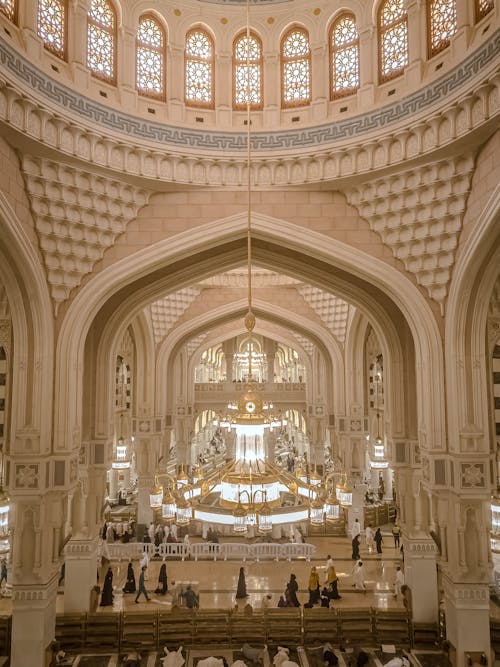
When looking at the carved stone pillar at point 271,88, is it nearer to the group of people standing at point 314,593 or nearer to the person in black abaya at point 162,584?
the group of people standing at point 314,593

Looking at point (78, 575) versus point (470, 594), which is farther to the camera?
point (78, 575)

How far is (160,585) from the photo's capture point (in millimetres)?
11492

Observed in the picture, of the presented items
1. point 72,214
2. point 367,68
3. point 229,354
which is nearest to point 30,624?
point 72,214

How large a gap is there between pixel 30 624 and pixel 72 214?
5589 millimetres

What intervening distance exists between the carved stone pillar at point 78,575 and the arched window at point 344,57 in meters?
8.56

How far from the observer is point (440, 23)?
23.6ft

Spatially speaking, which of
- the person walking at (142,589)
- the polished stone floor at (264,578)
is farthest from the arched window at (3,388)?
the person walking at (142,589)

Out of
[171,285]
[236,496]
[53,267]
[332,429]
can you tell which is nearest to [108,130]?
[53,267]

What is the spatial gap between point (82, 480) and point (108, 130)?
220 inches

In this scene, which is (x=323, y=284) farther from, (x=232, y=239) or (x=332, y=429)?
(x=332, y=429)

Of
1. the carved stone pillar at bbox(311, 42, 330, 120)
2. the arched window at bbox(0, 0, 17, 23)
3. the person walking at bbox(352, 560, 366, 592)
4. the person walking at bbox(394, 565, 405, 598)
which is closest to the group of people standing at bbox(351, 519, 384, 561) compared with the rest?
the person walking at bbox(352, 560, 366, 592)

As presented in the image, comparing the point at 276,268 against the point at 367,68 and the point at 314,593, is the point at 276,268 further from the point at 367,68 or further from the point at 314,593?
the point at 314,593

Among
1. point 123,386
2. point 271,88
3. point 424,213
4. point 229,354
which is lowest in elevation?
point 123,386

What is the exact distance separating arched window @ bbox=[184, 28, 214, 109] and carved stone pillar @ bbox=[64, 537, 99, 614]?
25.1 ft
